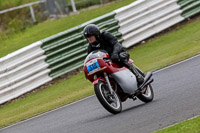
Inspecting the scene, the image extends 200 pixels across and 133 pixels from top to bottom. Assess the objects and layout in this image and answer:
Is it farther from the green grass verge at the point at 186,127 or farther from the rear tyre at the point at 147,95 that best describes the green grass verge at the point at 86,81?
the green grass verge at the point at 186,127

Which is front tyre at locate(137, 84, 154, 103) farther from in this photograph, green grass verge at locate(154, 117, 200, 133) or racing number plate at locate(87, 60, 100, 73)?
green grass verge at locate(154, 117, 200, 133)

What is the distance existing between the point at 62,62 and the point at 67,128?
275 inches

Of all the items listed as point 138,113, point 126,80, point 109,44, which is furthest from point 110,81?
point 138,113

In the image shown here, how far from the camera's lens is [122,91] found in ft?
31.7

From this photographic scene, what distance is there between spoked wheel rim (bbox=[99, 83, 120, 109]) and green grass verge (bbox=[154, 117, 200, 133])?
2184 mm

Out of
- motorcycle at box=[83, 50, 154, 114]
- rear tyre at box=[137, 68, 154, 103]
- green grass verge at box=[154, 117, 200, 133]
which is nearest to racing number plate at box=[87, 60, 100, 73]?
motorcycle at box=[83, 50, 154, 114]

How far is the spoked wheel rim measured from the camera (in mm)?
9156

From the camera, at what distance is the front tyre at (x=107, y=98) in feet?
29.7

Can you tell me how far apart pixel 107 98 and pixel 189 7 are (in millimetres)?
10934

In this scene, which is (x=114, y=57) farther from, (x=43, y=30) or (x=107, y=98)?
(x=43, y=30)

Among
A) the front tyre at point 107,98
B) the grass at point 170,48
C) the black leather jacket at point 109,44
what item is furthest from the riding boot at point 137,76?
the grass at point 170,48

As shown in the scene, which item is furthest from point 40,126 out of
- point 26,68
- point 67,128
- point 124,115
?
point 26,68

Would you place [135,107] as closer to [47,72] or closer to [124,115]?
[124,115]

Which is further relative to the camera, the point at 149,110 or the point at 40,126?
the point at 40,126
